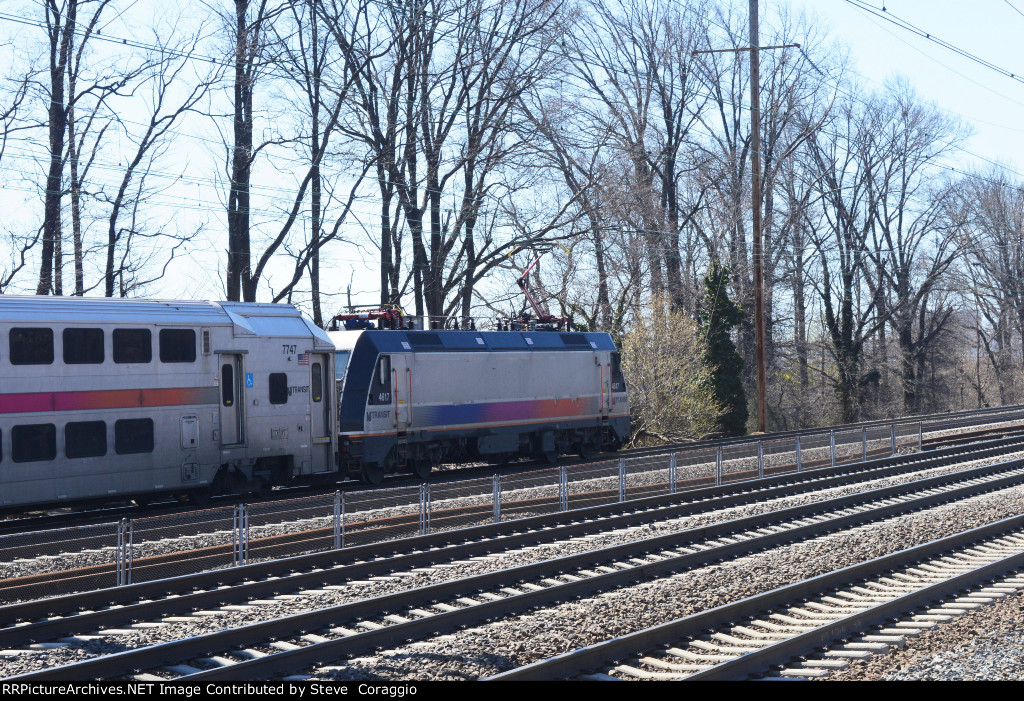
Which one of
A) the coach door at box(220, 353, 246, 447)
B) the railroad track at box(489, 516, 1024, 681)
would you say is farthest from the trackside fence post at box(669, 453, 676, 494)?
the coach door at box(220, 353, 246, 447)

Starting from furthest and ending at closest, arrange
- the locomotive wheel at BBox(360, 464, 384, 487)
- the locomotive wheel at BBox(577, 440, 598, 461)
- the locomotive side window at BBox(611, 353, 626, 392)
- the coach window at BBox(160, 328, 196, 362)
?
the locomotive side window at BBox(611, 353, 626, 392) < the locomotive wheel at BBox(577, 440, 598, 461) < the locomotive wheel at BBox(360, 464, 384, 487) < the coach window at BBox(160, 328, 196, 362)

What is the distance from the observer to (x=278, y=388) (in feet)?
71.2

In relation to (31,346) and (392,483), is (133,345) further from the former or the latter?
(392,483)

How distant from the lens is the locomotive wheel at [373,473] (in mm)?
23938

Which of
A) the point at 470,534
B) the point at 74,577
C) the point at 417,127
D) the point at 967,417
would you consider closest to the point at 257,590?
the point at 74,577

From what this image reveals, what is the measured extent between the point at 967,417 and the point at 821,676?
1701 inches

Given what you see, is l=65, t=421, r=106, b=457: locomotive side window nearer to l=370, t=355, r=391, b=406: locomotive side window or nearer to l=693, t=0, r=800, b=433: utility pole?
l=370, t=355, r=391, b=406: locomotive side window

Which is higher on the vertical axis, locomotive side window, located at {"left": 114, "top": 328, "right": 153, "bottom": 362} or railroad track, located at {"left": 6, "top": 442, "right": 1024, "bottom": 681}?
locomotive side window, located at {"left": 114, "top": 328, "right": 153, "bottom": 362}

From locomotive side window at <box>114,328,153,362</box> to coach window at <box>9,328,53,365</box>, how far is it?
4.05 ft

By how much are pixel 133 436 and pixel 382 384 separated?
626 cm

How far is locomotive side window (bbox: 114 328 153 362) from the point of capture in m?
19.1

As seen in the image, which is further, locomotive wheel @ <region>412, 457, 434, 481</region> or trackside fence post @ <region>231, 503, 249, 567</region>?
locomotive wheel @ <region>412, 457, 434, 481</region>

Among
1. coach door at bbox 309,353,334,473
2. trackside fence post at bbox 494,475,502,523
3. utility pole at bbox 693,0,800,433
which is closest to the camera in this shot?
trackside fence post at bbox 494,475,502,523

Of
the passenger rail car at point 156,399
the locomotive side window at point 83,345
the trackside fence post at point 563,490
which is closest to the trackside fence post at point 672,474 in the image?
the trackside fence post at point 563,490
